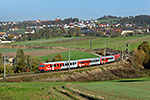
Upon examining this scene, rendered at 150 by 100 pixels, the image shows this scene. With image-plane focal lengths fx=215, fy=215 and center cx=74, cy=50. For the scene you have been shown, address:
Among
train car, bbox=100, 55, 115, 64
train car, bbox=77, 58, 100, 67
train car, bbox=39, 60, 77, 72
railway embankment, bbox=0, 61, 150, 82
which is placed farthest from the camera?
train car, bbox=100, 55, 115, 64

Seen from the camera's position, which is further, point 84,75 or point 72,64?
point 72,64

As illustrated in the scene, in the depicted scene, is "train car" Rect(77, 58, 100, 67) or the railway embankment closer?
the railway embankment

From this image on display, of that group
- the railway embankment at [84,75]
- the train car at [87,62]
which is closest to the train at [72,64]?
the train car at [87,62]

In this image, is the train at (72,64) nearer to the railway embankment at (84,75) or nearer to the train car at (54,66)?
the train car at (54,66)

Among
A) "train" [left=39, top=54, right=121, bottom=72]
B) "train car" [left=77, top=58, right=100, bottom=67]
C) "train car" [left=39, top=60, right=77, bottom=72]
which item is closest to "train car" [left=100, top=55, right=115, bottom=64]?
"train" [left=39, top=54, right=121, bottom=72]

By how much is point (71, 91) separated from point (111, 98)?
587 cm

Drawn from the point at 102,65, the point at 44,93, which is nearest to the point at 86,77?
the point at 102,65

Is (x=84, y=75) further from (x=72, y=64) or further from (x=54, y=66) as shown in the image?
(x=54, y=66)

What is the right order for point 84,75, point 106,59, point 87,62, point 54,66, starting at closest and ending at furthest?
point 54,66 < point 84,75 < point 87,62 < point 106,59

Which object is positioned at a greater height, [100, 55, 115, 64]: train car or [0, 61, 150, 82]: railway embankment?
[100, 55, 115, 64]: train car

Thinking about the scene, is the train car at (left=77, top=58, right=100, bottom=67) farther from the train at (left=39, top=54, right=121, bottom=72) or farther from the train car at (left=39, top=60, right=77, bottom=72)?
the train car at (left=39, top=60, right=77, bottom=72)

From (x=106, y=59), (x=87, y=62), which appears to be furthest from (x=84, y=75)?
(x=106, y=59)

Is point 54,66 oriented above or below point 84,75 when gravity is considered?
above

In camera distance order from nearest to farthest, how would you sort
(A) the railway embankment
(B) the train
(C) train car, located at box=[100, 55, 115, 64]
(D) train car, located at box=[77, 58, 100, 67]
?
(A) the railway embankment → (B) the train → (D) train car, located at box=[77, 58, 100, 67] → (C) train car, located at box=[100, 55, 115, 64]
